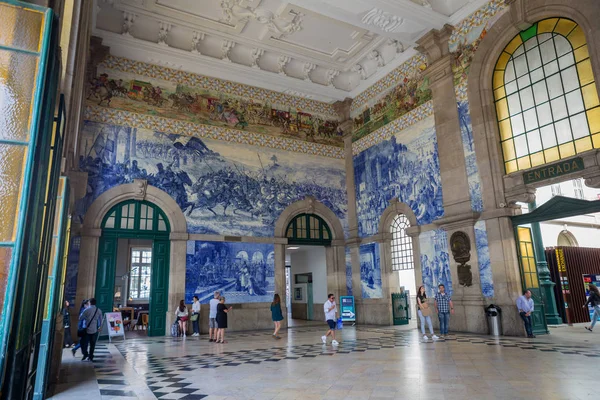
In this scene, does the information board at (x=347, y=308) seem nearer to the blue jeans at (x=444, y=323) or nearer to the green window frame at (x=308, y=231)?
the green window frame at (x=308, y=231)

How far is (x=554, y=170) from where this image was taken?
10461 mm

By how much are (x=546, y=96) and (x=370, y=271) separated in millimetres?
8461

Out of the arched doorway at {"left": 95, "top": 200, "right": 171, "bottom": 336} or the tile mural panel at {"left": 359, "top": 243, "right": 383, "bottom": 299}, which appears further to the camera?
the tile mural panel at {"left": 359, "top": 243, "right": 383, "bottom": 299}

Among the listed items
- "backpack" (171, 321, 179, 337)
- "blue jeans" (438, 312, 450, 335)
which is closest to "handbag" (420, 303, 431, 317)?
"blue jeans" (438, 312, 450, 335)

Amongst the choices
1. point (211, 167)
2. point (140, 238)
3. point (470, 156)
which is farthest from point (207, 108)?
point (470, 156)

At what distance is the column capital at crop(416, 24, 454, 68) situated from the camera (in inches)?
529

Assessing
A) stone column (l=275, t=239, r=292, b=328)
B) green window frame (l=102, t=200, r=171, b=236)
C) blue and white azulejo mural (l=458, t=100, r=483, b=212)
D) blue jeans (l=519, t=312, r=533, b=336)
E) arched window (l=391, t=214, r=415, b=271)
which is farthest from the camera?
stone column (l=275, t=239, r=292, b=328)

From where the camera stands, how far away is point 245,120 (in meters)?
16.4

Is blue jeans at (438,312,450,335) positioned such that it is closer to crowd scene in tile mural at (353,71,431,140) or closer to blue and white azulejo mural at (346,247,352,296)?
blue and white azulejo mural at (346,247,352,296)

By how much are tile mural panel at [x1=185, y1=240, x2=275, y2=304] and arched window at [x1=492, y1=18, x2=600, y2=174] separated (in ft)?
28.9

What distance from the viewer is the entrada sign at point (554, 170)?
9.97 metres

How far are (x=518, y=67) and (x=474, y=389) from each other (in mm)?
9861

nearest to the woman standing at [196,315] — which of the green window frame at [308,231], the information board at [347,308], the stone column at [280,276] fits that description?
the stone column at [280,276]

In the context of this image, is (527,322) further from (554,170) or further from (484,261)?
(554,170)
